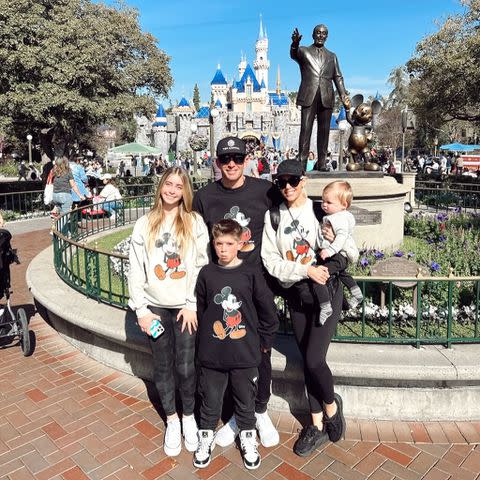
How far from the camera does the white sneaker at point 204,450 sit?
10.4 feet

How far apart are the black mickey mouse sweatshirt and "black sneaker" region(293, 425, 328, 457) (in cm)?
70

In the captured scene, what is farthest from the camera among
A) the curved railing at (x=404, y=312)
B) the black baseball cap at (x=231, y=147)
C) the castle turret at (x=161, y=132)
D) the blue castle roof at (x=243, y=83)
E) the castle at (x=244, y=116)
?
the blue castle roof at (x=243, y=83)

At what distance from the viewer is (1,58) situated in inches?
551

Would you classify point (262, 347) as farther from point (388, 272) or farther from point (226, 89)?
point (226, 89)

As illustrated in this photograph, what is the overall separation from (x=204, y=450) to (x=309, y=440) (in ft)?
2.43

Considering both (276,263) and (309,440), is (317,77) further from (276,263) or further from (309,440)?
(309,440)

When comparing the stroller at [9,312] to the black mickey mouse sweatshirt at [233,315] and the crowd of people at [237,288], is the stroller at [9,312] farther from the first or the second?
the black mickey mouse sweatshirt at [233,315]

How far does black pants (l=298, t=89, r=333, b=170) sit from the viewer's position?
7.45 meters

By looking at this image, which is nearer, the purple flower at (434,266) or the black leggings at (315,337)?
the black leggings at (315,337)

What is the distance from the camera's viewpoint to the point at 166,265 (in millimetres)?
A: 3248

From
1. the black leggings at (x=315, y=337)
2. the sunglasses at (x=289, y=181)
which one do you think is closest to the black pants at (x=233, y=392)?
the black leggings at (x=315, y=337)

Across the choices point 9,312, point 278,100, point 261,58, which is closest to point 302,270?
point 9,312

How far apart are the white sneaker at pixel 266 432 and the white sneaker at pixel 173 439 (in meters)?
0.58

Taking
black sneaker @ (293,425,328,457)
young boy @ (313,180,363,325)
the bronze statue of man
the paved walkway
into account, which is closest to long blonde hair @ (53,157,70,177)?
the bronze statue of man
